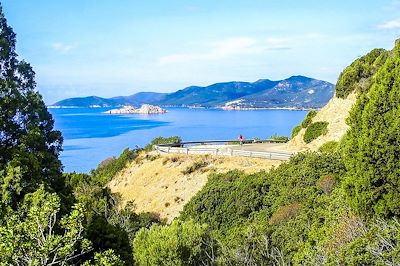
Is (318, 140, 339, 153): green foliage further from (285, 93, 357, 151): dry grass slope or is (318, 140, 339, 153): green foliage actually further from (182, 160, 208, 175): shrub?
(182, 160, 208, 175): shrub

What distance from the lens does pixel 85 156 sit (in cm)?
10006

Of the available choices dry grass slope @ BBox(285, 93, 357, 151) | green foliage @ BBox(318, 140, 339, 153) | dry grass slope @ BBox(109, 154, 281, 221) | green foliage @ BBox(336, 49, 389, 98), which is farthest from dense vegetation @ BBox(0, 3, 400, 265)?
green foliage @ BBox(336, 49, 389, 98)

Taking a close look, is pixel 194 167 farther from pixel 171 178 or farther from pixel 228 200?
pixel 228 200

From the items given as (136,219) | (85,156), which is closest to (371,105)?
(136,219)

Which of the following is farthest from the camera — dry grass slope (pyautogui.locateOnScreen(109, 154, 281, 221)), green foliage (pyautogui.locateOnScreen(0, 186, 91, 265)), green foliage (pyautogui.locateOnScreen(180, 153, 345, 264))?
dry grass slope (pyautogui.locateOnScreen(109, 154, 281, 221))

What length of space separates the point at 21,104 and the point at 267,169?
27405mm

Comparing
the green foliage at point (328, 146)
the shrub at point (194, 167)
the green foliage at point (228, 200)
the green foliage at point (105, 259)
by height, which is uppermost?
the green foliage at point (105, 259)

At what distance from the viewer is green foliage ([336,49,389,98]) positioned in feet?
145

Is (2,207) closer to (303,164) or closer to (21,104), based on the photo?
(21,104)

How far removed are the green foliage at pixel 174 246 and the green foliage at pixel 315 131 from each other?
2631 centimetres

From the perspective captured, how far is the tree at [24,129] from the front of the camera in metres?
13.6

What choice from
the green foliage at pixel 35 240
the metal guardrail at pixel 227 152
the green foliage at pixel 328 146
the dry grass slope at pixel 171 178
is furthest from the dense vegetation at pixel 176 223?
the dry grass slope at pixel 171 178

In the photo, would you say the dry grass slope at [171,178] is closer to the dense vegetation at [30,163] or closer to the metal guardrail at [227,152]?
the metal guardrail at [227,152]

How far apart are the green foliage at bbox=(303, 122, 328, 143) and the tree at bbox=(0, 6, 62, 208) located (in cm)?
3297
